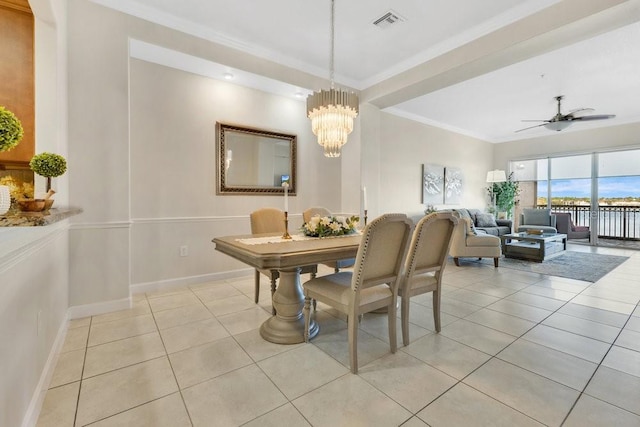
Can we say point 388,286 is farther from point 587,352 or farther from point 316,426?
point 587,352

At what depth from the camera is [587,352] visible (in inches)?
80.0

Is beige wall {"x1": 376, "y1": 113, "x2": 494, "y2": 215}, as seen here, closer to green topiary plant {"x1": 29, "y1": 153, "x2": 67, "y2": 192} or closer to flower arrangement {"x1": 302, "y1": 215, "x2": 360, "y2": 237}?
flower arrangement {"x1": 302, "y1": 215, "x2": 360, "y2": 237}

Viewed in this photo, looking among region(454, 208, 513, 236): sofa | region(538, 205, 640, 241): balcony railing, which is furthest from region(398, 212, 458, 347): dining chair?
region(538, 205, 640, 241): balcony railing

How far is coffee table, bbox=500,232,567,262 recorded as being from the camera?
4875 millimetres

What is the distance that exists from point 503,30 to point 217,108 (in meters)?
3.30

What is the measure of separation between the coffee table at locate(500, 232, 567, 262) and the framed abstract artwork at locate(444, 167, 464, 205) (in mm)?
1589

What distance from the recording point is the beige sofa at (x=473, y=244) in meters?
4.50

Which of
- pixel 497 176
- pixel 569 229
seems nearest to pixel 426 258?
pixel 497 176

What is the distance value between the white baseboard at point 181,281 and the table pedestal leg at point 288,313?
5.54ft

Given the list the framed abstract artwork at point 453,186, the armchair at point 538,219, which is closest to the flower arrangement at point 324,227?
the framed abstract artwork at point 453,186

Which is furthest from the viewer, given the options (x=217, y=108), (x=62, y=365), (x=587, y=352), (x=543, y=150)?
(x=543, y=150)

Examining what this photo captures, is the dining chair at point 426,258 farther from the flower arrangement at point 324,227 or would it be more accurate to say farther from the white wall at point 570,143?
the white wall at point 570,143

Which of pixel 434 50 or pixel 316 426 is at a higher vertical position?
pixel 434 50

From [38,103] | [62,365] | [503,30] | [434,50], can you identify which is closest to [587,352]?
[503,30]
